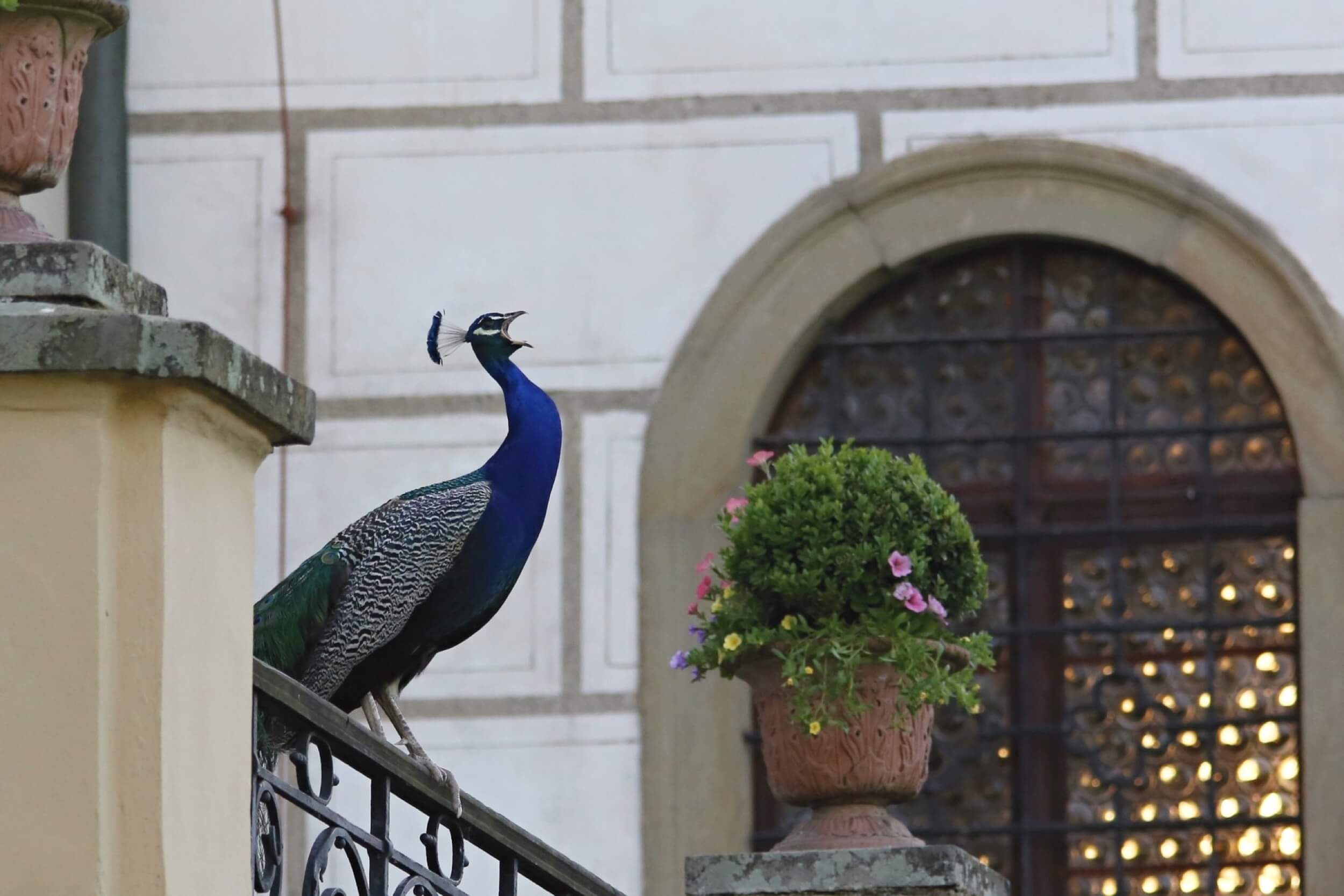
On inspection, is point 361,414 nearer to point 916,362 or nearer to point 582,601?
point 582,601

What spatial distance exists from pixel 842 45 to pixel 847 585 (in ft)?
8.34

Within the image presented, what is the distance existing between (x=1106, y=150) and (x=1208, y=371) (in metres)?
0.60

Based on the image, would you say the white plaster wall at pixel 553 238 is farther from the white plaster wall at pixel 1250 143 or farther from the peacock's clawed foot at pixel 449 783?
the peacock's clawed foot at pixel 449 783

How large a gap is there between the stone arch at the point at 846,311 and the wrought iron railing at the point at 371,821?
269 cm

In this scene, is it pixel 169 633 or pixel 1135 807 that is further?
pixel 1135 807

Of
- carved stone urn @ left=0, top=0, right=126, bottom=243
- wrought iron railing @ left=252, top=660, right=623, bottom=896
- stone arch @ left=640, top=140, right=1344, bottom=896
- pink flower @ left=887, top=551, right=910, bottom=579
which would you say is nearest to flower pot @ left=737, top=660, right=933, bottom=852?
pink flower @ left=887, top=551, right=910, bottom=579

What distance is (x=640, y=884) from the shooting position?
22.1ft

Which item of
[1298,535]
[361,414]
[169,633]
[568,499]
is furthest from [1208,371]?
[169,633]

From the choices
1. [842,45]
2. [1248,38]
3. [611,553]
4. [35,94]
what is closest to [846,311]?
[842,45]

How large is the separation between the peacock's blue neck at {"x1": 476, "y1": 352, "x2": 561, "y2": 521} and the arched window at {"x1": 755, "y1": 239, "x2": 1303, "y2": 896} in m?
2.20

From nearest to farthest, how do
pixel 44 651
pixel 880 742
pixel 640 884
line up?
pixel 44 651 < pixel 880 742 < pixel 640 884

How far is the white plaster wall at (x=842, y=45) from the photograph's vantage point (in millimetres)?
6988

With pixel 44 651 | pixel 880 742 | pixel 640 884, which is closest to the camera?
pixel 44 651

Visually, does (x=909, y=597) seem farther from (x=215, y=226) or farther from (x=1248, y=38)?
(x=215, y=226)
